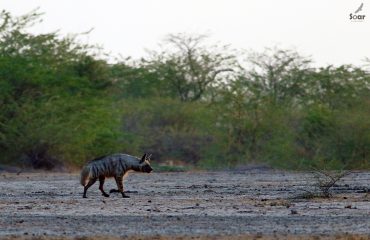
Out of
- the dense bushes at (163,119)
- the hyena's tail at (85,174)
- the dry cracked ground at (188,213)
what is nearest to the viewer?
the dry cracked ground at (188,213)

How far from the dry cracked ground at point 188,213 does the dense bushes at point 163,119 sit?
1428cm

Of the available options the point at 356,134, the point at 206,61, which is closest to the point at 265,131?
the point at 356,134

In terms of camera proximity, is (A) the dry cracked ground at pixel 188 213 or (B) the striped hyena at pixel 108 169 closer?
(A) the dry cracked ground at pixel 188 213

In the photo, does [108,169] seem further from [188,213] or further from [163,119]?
[163,119]

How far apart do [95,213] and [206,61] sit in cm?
4827

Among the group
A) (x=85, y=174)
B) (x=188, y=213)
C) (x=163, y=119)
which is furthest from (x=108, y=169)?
(x=163, y=119)

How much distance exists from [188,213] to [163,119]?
40769mm

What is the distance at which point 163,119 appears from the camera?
60.2m

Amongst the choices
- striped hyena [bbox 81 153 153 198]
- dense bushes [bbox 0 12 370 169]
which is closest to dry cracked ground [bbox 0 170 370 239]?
striped hyena [bbox 81 153 153 198]

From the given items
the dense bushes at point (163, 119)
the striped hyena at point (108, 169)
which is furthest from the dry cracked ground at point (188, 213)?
the dense bushes at point (163, 119)

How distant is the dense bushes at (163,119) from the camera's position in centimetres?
4578

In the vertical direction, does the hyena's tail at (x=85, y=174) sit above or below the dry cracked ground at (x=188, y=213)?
above

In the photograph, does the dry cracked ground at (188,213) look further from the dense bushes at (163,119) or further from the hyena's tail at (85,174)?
the dense bushes at (163,119)

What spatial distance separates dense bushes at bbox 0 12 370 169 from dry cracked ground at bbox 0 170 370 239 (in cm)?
1428
